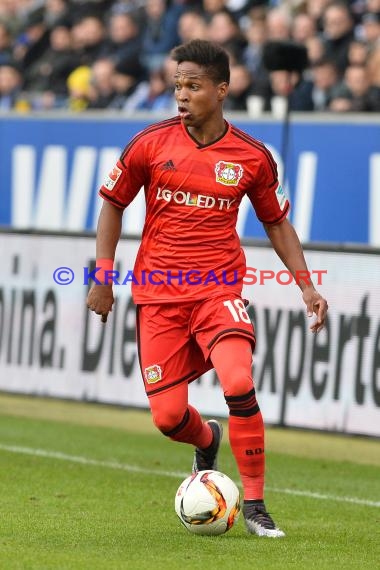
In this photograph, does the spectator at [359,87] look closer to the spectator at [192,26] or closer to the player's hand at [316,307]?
the spectator at [192,26]

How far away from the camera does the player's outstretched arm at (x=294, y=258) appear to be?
7.56m

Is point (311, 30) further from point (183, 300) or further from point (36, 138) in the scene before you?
point (183, 300)

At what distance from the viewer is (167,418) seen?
754 cm

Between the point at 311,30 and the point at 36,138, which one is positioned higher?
the point at 311,30

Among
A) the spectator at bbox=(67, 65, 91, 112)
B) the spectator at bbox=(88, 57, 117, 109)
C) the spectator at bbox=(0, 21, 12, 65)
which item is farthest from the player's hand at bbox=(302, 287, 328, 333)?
the spectator at bbox=(0, 21, 12, 65)

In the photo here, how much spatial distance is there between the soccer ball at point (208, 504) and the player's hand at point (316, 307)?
2.94 ft

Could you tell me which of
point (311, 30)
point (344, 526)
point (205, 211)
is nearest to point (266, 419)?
point (344, 526)

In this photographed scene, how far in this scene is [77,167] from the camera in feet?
58.6

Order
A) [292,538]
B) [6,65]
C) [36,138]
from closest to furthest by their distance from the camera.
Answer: [292,538] < [36,138] < [6,65]

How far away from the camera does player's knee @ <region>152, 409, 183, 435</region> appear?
297 inches

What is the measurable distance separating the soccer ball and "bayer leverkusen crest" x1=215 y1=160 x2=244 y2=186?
148 centimetres

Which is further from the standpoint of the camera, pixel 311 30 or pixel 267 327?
pixel 311 30

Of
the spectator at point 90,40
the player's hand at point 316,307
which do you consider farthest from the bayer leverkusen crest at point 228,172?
the spectator at point 90,40

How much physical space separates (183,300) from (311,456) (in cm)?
410
